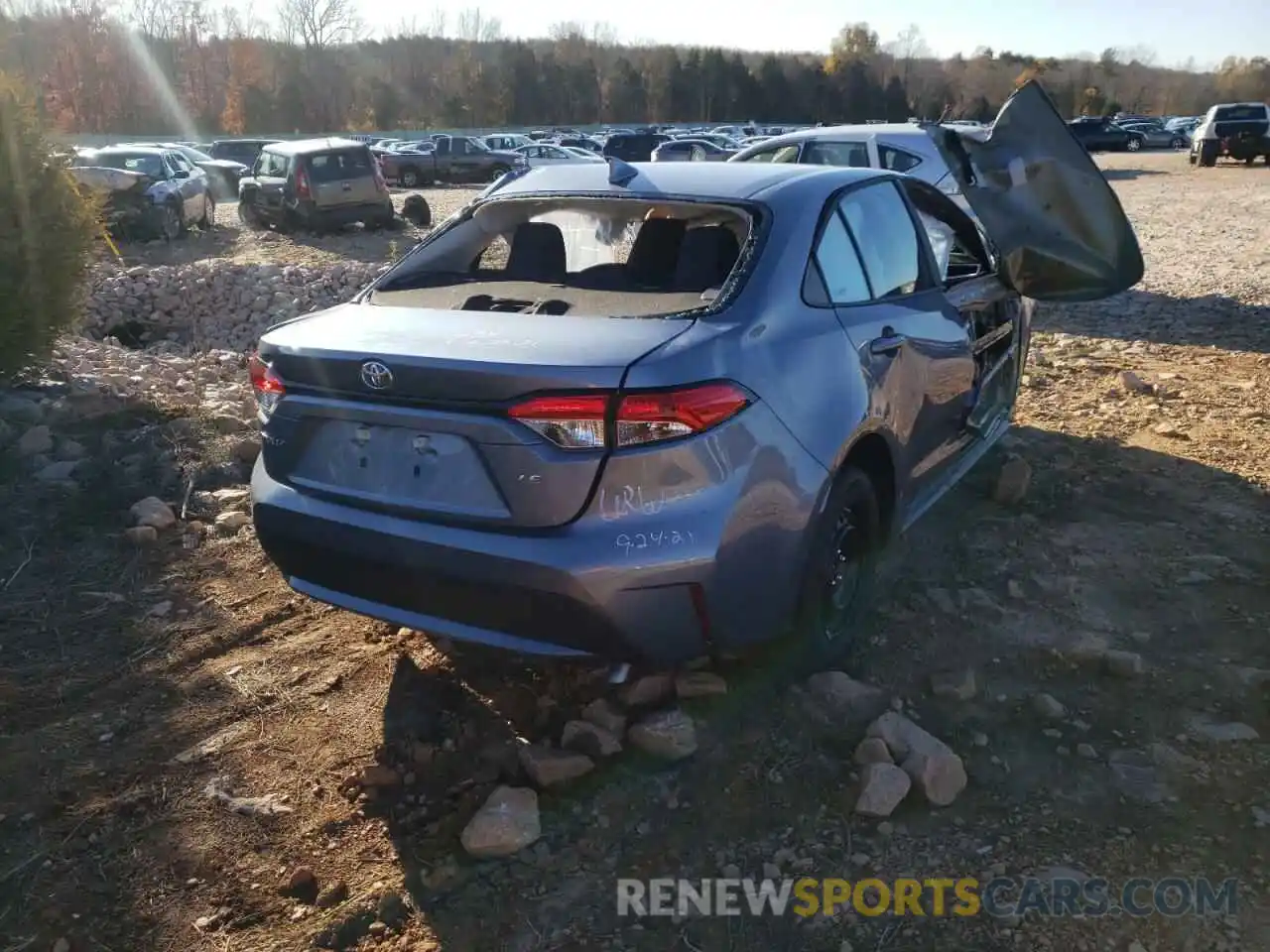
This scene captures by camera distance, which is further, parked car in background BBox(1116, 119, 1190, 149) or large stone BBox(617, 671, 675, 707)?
parked car in background BBox(1116, 119, 1190, 149)

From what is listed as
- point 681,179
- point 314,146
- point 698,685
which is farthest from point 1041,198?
point 314,146

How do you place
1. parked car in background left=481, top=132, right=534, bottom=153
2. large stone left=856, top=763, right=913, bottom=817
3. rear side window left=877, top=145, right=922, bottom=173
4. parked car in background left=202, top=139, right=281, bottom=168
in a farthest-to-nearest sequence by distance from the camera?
parked car in background left=202, top=139, right=281, bottom=168
parked car in background left=481, top=132, right=534, bottom=153
rear side window left=877, top=145, right=922, bottom=173
large stone left=856, top=763, right=913, bottom=817

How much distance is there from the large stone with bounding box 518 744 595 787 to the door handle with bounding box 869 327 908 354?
1.63 m

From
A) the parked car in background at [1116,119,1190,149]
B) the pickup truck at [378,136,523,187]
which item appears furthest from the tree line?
the pickup truck at [378,136,523,187]

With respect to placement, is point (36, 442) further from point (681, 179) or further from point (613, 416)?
point (613, 416)

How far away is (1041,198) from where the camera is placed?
573 cm

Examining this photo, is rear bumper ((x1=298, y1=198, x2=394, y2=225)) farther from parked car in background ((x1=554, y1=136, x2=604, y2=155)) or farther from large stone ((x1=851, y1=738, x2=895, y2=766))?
parked car in background ((x1=554, y1=136, x2=604, y2=155))

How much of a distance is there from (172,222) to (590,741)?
17.5 metres

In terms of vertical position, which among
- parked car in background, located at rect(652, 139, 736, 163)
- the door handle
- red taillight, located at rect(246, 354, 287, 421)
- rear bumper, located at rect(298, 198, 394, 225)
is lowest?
rear bumper, located at rect(298, 198, 394, 225)

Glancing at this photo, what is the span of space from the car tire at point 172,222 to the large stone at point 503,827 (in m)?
17.5

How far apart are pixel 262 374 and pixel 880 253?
228 centimetres

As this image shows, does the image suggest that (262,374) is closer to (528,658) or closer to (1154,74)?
(528,658)

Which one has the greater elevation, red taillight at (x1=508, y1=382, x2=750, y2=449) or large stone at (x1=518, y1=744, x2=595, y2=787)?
red taillight at (x1=508, y1=382, x2=750, y2=449)

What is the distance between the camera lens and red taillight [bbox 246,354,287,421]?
10.3 feet
